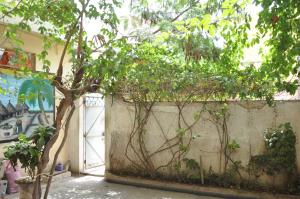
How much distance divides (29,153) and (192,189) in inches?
137

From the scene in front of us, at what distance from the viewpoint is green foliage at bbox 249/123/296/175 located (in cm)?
566

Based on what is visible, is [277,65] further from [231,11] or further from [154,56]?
[154,56]

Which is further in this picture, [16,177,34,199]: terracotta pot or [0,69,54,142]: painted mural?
[0,69,54,142]: painted mural

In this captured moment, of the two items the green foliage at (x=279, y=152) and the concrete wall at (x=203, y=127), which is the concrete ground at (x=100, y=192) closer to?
the concrete wall at (x=203, y=127)

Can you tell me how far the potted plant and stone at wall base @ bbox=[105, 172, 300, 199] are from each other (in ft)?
9.90

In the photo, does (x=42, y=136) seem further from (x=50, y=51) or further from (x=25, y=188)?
(x=50, y=51)

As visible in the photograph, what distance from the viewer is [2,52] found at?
644 cm

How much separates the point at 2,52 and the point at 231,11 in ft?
17.3

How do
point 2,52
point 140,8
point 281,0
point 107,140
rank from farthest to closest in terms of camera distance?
point 107,140, point 140,8, point 2,52, point 281,0

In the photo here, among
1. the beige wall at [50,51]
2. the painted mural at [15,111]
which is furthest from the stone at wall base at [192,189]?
the painted mural at [15,111]

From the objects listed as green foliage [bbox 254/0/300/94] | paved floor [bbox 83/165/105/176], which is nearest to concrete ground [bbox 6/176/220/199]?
paved floor [bbox 83/165/105/176]

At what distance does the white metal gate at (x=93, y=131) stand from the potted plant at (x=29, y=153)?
381 centimetres

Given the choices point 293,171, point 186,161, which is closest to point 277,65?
point 293,171

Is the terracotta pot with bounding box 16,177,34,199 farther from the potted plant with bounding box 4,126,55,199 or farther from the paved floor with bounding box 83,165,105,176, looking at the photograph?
the paved floor with bounding box 83,165,105,176
